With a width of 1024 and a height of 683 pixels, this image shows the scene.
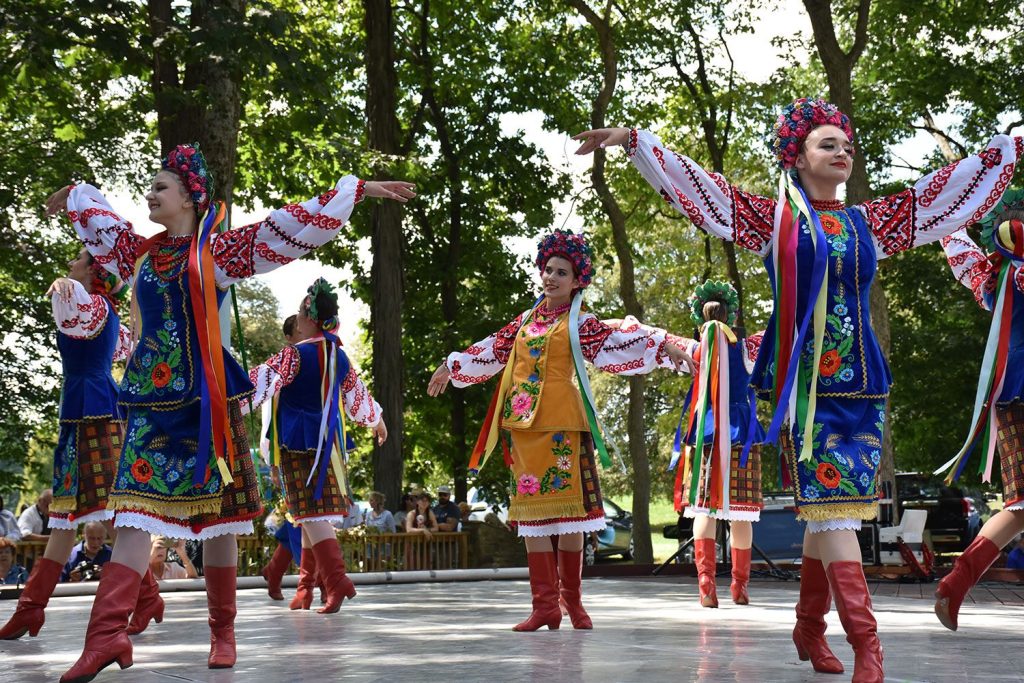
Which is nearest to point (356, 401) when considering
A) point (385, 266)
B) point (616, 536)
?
point (385, 266)

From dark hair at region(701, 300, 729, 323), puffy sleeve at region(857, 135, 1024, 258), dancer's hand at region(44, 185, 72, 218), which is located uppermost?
dancer's hand at region(44, 185, 72, 218)

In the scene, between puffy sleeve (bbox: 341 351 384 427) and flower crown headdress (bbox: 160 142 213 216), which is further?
puffy sleeve (bbox: 341 351 384 427)

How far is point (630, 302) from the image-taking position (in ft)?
65.7

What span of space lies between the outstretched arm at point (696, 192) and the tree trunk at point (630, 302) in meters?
14.5

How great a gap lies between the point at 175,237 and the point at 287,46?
270 inches

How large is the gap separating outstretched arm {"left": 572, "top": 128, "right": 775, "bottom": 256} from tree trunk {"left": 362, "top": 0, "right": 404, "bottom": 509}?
1176 centimetres

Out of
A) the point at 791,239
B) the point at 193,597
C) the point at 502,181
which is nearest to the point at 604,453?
the point at 791,239

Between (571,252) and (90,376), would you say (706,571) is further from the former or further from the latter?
(90,376)

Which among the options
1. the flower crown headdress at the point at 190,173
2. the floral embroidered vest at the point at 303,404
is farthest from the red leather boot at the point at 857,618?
the floral embroidered vest at the point at 303,404

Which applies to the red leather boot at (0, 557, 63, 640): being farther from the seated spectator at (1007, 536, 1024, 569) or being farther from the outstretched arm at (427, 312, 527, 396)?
the seated spectator at (1007, 536, 1024, 569)

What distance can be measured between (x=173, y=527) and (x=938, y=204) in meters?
3.21

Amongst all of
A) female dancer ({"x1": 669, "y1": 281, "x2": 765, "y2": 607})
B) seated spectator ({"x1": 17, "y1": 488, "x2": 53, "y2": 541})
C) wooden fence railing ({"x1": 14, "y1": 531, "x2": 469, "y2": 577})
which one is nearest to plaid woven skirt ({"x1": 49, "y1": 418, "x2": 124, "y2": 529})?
female dancer ({"x1": 669, "y1": 281, "x2": 765, "y2": 607})

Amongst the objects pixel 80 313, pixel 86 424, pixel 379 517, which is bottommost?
pixel 379 517

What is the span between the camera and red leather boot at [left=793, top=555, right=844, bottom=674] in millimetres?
4875
